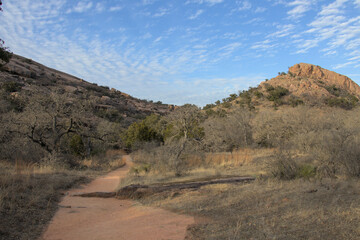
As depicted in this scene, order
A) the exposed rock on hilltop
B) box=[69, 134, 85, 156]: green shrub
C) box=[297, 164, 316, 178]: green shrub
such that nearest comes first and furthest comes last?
box=[297, 164, 316, 178]: green shrub, box=[69, 134, 85, 156]: green shrub, the exposed rock on hilltop

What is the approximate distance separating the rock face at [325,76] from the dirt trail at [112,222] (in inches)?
2178

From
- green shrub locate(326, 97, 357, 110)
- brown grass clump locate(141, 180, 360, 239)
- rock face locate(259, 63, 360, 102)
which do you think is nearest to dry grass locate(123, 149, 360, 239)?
brown grass clump locate(141, 180, 360, 239)

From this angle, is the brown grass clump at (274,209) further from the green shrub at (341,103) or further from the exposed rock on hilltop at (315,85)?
the exposed rock on hilltop at (315,85)

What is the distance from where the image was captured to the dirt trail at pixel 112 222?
5.00 metres

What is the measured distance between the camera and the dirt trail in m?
5.00

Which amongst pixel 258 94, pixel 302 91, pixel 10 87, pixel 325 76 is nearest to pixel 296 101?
pixel 302 91

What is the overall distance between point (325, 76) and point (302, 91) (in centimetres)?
1396

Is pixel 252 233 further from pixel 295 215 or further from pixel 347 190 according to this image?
pixel 347 190

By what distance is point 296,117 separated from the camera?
22.6 m

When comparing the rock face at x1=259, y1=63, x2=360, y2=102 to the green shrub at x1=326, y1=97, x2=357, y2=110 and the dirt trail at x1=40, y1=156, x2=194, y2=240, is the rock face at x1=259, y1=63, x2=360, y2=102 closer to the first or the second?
the green shrub at x1=326, y1=97, x2=357, y2=110

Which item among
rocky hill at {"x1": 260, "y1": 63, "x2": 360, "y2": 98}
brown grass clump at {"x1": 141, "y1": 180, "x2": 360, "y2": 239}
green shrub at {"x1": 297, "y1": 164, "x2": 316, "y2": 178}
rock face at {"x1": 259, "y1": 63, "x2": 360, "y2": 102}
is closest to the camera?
brown grass clump at {"x1": 141, "y1": 180, "x2": 360, "y2": 239}

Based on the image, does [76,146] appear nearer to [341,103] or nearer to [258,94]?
[258,94]

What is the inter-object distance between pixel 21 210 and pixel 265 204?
20.6ft

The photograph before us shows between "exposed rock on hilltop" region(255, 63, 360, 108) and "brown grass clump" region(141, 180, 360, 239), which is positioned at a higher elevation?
"exposed rock on hilltop" region(255, 63, 360, 108)
